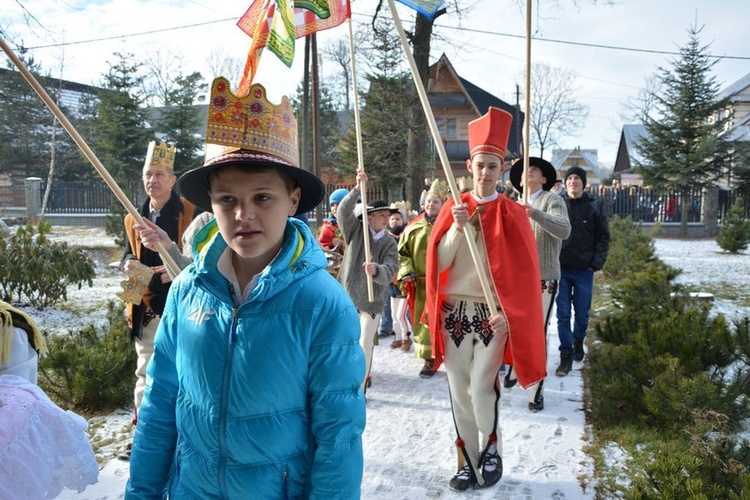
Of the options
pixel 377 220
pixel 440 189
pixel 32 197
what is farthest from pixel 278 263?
pixel 32 197

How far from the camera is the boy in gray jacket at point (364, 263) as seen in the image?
18.7 feet

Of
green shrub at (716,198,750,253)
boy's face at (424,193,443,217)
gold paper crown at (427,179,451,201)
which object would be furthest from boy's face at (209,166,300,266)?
green shrub at (716,198,750,253)

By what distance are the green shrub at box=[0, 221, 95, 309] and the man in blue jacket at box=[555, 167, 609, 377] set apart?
698 centimetres

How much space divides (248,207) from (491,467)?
9.16 feet

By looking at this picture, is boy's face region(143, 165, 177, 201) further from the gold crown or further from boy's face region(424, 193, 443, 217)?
boy's face region(424, 193, 443, 217)

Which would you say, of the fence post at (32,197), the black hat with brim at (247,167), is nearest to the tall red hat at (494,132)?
the black hat with brim at (247,167)

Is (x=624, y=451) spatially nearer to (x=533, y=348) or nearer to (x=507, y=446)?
(x=507, y=446)

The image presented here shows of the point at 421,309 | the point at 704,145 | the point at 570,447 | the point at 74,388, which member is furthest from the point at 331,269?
the point at 704,145

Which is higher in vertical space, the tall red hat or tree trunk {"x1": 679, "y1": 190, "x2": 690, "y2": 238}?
the tall red hat

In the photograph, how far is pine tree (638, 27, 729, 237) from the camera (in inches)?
968

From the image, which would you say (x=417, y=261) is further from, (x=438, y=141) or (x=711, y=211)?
(x=711, y=211)

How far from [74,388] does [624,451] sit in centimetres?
453

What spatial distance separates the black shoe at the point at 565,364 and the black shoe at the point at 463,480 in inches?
109

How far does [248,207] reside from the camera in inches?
74.2
